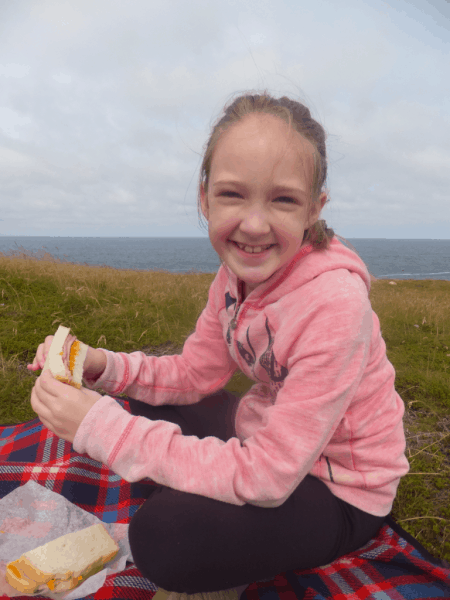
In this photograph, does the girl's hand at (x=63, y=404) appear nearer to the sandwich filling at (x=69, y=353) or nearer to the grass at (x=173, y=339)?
the sandwich filling at (x=69, y=353)

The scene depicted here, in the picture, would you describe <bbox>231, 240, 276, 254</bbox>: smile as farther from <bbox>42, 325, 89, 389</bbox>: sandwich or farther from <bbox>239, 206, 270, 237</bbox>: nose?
<bbox>42, 325, 89, 389</bbox>: sandwich

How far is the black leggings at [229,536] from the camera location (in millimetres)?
1544

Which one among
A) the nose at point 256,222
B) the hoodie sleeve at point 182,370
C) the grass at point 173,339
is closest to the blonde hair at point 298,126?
the nose at point 256,222

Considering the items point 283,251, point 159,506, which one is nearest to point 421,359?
point 283,251

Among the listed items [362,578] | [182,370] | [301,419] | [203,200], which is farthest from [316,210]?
[362,578]

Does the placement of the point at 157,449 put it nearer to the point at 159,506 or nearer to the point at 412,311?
the point at 159,506

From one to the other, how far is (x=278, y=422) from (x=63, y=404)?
3.04 feet

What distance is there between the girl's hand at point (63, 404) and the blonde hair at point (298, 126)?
1218 mm

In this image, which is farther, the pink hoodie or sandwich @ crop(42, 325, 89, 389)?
sandwich @ crop(42, 325, 89, 389)

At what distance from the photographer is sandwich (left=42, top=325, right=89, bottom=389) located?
1846 millimetres

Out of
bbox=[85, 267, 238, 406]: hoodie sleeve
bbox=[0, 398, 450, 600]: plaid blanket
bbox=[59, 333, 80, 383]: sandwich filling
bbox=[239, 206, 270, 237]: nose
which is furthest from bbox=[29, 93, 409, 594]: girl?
bbox=[85, 267, 238, 406]: hoodie sleeve

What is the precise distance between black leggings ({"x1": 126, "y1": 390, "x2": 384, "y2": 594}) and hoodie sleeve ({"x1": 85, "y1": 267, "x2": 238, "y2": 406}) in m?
0.82

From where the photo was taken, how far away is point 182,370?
253 cm

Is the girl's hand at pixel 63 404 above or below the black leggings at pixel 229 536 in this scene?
above
